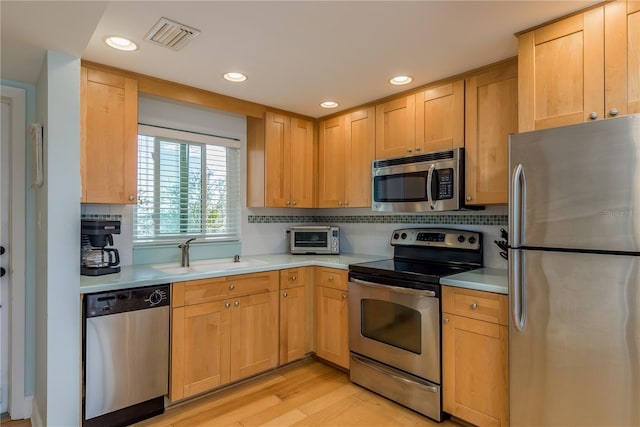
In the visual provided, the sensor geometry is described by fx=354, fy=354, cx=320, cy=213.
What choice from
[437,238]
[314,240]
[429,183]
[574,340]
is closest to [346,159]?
[314,240]

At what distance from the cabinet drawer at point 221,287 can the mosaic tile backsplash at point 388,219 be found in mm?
876

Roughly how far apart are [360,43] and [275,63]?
0.60 m

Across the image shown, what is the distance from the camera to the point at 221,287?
2525 millimetres

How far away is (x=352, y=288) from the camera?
9.05 feet

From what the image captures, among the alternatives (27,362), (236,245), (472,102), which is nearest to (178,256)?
(236,245)

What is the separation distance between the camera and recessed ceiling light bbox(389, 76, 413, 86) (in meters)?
2.60

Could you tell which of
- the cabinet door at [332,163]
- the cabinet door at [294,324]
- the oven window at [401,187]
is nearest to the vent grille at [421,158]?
the oven window at [401,187]

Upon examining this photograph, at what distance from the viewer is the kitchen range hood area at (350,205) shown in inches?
63.5

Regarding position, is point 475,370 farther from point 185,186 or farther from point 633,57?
point 185,186

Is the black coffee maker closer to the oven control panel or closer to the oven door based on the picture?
the oven door

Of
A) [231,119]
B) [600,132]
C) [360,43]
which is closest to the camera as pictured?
[600,132]

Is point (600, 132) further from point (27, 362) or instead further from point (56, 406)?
point (27, 362)

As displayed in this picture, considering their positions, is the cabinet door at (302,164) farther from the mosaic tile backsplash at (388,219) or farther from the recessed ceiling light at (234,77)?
the recessed ceiling light at (234,77)

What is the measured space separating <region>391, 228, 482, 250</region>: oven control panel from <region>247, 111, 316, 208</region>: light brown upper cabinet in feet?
3.27
